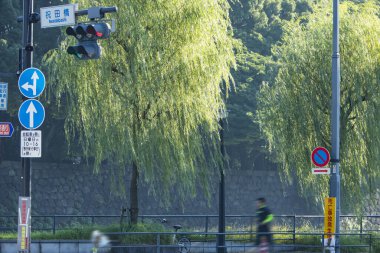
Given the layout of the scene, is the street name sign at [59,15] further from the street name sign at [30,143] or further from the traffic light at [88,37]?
the street name sign at [30,143]

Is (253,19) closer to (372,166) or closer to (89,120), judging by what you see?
(372,166)

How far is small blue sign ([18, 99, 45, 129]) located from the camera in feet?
59.2

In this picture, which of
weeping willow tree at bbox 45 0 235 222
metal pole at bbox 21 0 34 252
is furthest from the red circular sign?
metal pole at bbox 21 0 34 252

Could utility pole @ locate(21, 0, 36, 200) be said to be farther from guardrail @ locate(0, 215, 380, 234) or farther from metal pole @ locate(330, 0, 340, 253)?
guardrail @ locate(0, 215, 380, 234)

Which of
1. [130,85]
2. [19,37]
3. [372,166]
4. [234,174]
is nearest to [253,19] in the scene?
[234,174]

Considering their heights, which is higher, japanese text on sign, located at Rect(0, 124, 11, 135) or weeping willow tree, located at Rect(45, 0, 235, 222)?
weeping willow tree, located at Rect(45, 0, 235, 222)

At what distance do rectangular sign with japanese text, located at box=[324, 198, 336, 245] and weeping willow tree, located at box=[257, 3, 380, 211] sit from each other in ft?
16.7

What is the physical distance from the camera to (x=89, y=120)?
2572 centimetres

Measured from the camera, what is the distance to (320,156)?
23750 millimetres

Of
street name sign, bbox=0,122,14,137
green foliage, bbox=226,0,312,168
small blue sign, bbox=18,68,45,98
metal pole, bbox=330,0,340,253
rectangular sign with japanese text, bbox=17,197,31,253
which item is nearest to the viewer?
rectangular sign with japanese text, bbox=17,197,31,253

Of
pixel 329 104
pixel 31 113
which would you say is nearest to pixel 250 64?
pixel 329 104

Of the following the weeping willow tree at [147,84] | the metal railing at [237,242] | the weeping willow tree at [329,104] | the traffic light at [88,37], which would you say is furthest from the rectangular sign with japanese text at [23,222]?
the weeping willow tree at [329,104]

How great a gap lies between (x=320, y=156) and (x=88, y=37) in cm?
932

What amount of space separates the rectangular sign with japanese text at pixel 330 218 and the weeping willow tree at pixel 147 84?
4.51 meters
